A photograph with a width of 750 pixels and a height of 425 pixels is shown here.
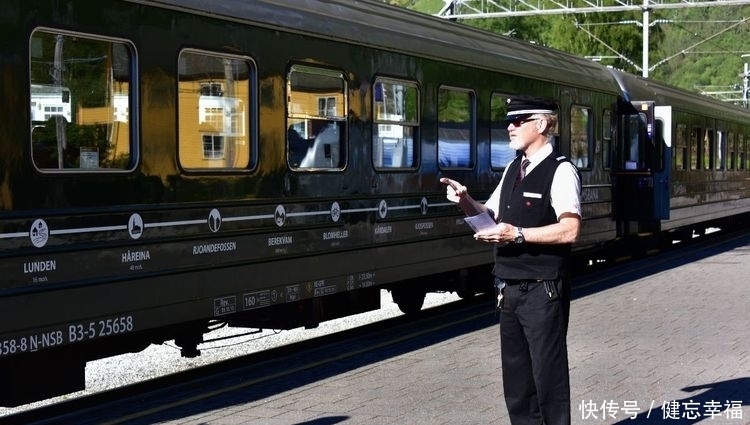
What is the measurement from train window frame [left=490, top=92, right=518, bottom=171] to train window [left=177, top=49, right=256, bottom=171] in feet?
16.1

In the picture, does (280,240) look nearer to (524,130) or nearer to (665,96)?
(524,130)

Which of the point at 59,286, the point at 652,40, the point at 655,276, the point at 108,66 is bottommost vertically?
the point at 655,276

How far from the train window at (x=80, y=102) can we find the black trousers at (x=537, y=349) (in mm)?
3015

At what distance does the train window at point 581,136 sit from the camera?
51.9ft

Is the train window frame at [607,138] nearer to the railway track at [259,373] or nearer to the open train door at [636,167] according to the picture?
the open train door at [636,167]

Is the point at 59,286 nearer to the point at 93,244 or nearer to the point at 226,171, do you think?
the point at 93,244

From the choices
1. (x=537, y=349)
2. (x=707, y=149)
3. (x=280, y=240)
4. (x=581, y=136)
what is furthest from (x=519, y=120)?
(x=707, y=149)

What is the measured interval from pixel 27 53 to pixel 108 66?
0.79 metres

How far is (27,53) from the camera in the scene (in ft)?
21.7

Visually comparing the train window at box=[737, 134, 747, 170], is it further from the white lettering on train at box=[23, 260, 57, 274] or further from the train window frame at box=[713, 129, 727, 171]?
the white lettering on train at box=[23, 260, 57, 274]

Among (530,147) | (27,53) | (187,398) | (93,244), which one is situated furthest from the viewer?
(187,398)

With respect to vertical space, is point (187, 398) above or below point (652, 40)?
below

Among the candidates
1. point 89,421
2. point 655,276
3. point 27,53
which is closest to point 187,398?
point 89,421

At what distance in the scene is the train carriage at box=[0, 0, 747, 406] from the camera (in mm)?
6777
